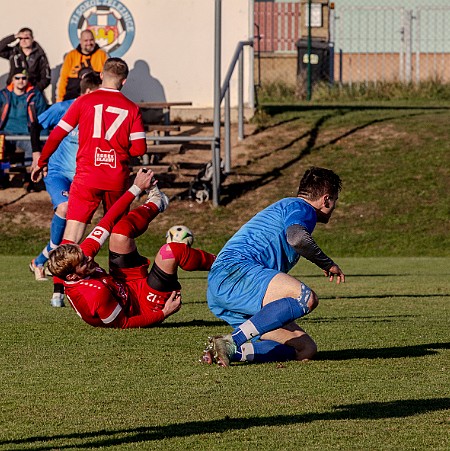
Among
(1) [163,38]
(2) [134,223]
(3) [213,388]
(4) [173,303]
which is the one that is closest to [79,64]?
(1) [163,38]

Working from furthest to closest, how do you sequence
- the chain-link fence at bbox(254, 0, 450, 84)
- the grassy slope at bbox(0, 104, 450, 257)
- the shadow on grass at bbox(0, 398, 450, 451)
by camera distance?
the chain-link fence at bbox(254, 0, 450, 84)
the grassy slope at bbox(0, 104, 450, 257)
the shadow on grass at bbox(0, 398, 450, 451)

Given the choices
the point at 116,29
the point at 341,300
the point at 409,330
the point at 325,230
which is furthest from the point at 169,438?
the point at 116,29

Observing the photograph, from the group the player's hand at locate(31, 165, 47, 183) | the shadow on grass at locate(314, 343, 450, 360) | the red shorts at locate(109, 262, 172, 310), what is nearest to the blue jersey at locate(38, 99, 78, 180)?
the player's hand at locate(31, 165, 47, 183)

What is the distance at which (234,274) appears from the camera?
6621 millimetres

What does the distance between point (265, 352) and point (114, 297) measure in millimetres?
1484

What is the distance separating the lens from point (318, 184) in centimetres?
671

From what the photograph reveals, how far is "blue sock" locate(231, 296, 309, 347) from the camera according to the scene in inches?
251

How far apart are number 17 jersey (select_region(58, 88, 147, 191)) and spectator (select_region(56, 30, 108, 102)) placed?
9.48 m

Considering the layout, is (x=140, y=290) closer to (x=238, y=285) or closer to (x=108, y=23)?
(x=238, y=285)

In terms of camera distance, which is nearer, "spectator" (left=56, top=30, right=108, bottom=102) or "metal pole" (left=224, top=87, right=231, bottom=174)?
"spectator" (left=56, top=30, right=108, bottom=102)

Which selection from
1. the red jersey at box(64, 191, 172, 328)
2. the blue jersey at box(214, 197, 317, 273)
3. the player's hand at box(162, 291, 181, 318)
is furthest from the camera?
the player's hand at box(162, 291, 181, 318)

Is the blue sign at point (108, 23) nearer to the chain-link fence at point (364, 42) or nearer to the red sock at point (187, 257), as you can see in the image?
the chain-link fence at point (364, 42)

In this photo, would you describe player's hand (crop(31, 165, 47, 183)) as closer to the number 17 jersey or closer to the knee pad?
the number 17 jersey

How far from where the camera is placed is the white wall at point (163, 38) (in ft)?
73.2
